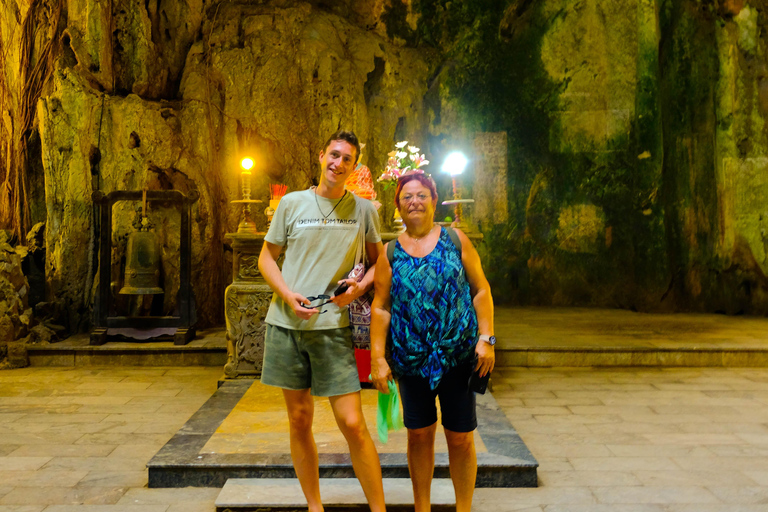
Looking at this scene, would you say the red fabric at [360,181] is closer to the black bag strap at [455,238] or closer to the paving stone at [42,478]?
the black bag strap at [455,238]

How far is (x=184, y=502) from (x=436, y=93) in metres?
7.75

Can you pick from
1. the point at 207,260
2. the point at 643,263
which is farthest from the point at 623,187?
the point at 207,260

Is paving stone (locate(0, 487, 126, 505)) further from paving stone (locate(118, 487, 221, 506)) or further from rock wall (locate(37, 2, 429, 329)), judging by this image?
rock wall (locate(37, 2, 429, 329))

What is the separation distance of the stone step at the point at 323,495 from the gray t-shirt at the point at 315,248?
3.39ft

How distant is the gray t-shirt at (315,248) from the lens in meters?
2.62

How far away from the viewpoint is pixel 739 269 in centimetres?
910

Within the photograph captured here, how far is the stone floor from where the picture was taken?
10.7ft

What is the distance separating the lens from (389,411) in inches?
103

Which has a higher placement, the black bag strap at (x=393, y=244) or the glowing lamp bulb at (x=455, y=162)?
the glowing lamp bulb at (x=455, y=162)

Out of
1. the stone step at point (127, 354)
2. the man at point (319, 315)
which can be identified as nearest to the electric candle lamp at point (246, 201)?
the stone step at point (127, 354)

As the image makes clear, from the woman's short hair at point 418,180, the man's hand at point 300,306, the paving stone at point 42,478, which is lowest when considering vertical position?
the paving stone at point 42,478

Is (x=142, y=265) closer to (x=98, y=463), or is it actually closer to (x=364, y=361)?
(x=98, y=463)

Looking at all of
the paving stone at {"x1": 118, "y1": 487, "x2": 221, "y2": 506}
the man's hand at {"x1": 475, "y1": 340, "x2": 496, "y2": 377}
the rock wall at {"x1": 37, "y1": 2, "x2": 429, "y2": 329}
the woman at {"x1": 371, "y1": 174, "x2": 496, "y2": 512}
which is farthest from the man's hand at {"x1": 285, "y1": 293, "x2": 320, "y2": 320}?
the rock wall at {"x1": 37, "y1": 2, "x2": 429, "y2": 329}

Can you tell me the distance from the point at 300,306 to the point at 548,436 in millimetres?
2533
